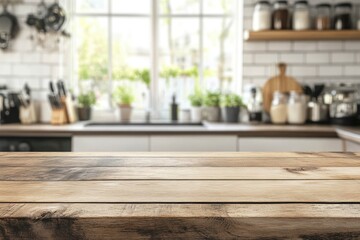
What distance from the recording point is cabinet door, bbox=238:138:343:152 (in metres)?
2.60

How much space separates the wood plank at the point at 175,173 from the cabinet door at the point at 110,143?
1.50 metres

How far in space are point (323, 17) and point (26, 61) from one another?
2.42 metres

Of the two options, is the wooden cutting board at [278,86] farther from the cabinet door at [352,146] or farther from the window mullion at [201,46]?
the cabinet door at [352,146]

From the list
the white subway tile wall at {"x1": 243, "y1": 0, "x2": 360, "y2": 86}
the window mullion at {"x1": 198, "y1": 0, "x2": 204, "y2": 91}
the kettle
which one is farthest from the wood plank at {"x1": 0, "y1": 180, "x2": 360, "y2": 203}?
the window mullion at {"x1": 198, "y1": 0, "x2": 204, "y2": 91}

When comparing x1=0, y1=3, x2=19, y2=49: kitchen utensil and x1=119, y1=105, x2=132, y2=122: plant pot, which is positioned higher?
x1=0, y1=3, x2=19, y2=49: kitchen utensil

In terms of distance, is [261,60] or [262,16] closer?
[262,16]

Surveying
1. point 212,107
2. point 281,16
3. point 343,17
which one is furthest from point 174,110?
point 343,17

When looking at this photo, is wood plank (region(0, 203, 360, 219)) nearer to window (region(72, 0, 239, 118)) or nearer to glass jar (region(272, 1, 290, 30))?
glass jar (region(272, 1, 290, 30))

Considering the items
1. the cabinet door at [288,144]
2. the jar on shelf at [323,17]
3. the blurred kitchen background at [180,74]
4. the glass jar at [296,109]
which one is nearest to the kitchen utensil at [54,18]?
the blurred kitchen background at [180,74]

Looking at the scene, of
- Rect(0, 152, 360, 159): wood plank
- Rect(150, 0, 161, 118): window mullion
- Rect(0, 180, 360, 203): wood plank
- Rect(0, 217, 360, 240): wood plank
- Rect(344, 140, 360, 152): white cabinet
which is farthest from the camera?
Rect(150, 0, 161, 118): window mullion

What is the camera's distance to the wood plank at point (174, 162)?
119 centimetres

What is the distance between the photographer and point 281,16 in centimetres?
316

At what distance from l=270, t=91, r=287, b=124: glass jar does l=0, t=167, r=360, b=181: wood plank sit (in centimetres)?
193

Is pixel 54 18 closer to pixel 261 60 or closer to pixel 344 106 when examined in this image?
pixel 261 60
